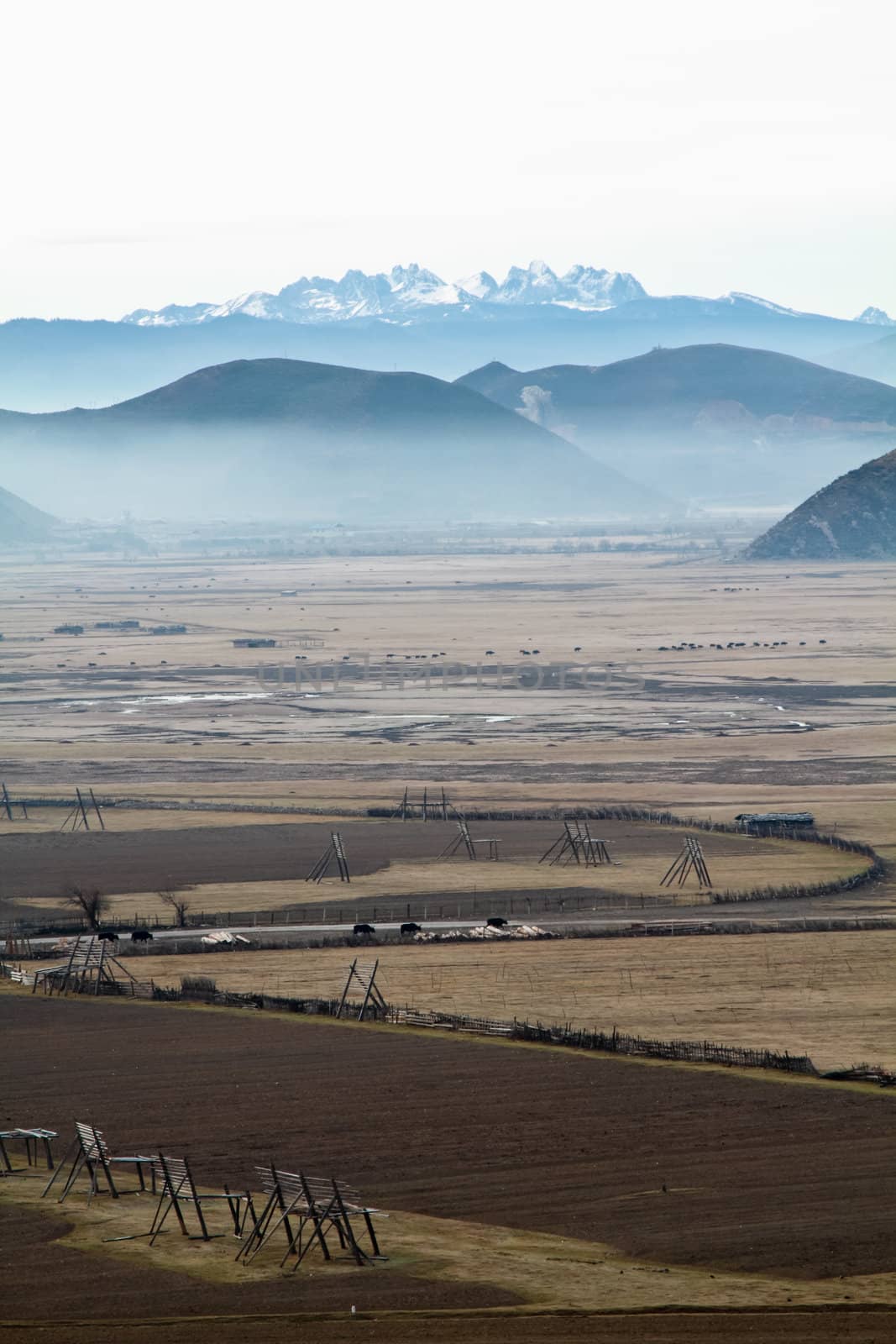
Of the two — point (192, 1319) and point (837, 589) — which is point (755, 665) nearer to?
point (837, 589)

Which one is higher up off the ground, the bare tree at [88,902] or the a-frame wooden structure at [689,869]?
the a-frame wooden structure at [689,869]

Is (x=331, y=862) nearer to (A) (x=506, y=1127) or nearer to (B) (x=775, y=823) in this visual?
(B) (x=775, y=823)

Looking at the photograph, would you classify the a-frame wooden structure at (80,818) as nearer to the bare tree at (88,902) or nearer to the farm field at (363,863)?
the farm field at (363,863)

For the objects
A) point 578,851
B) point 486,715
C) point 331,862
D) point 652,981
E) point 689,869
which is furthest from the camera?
point 486,715

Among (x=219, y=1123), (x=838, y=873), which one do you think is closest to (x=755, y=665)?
(x=838, y=873)

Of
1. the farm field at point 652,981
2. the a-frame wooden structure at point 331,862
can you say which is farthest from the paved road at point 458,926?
the a-frame wooden structure at point 331,862

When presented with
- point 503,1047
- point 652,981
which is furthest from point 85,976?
point 652,981

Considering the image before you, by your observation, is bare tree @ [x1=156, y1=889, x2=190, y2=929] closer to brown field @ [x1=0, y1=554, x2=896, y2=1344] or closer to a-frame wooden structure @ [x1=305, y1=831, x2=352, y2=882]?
brown field @ [x1=0, y1=554, x2=896, y2=1344]
